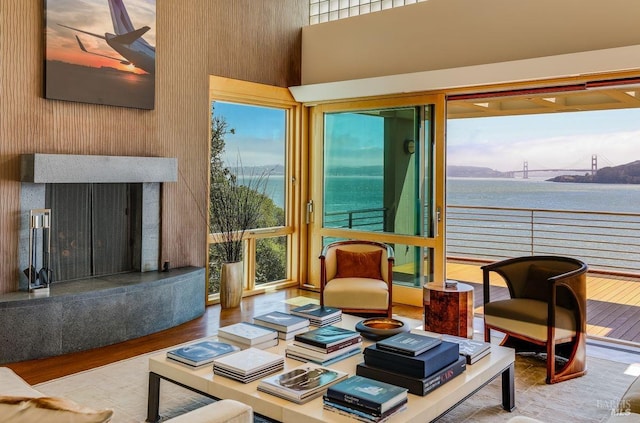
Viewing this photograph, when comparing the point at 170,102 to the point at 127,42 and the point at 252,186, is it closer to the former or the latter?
the point at 127,42

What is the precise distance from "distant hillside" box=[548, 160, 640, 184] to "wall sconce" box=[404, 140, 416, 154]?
7.77 metres

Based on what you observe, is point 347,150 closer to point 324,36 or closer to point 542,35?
point 324,36

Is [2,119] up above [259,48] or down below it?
below

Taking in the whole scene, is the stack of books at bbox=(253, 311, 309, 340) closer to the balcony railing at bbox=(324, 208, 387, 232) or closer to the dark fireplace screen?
the dark fireplace screen

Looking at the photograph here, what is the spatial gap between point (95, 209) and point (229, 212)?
146cm

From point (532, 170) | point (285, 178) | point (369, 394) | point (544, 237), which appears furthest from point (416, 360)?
point (532, 170)

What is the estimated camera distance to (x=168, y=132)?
16.5ft

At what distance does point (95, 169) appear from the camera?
4.32 metres

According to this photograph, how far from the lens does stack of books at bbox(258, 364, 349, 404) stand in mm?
2287

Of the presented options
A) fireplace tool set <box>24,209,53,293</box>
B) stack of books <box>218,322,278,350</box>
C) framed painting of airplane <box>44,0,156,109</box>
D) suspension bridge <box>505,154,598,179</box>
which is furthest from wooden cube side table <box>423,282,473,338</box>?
suspension bridge <box>505,154,598,179</box>

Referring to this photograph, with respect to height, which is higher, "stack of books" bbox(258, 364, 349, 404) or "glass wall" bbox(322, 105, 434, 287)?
"glass wall" bbox(322, 105, 434, 287)

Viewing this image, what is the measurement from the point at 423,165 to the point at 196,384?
3584 mm

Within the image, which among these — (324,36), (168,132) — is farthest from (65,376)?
(324,36)

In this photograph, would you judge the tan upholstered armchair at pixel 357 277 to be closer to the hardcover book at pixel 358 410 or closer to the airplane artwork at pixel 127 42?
the hardcover book at pixel 358 410
